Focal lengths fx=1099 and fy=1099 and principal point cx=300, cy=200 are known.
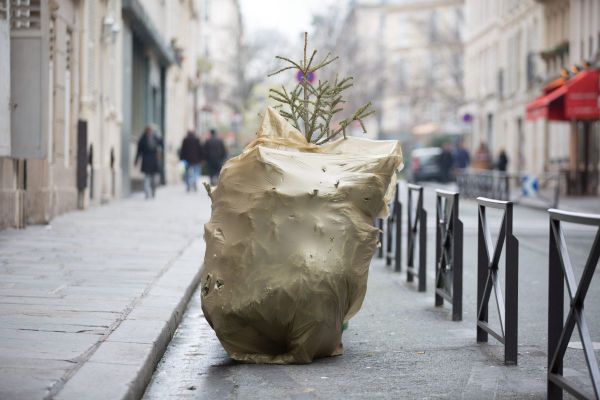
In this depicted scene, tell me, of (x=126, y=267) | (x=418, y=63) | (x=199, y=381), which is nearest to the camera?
(x=199, y=381)

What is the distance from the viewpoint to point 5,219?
13.4m

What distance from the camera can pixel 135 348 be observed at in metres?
5.73

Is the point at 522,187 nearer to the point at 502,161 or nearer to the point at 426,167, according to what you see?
the point at 502,161

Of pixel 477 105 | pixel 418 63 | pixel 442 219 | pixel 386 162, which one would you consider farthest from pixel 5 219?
pixel 418 63

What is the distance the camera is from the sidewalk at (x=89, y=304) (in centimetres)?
497

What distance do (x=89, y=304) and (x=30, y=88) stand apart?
6450mm

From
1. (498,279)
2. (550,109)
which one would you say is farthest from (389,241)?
(550,109)

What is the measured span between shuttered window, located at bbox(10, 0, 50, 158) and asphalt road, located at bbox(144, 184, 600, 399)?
17.0 ft

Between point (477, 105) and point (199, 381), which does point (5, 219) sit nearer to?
point (199, 381)

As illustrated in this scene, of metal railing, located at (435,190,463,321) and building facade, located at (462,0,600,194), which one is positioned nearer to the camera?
metal railing, located at (435,190,463,321)

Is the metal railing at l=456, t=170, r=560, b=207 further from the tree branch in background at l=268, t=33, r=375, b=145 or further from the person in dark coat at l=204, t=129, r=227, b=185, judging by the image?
the tree branch in background at l=268, t=33, r=375, b=145

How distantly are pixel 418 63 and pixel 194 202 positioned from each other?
70213 millimetres

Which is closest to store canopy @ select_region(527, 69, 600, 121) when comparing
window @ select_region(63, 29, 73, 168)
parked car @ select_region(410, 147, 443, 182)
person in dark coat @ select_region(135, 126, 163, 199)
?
person in dark coat @ select_region(135, 126, 163, 199)

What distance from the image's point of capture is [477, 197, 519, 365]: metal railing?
6004 millimetres
